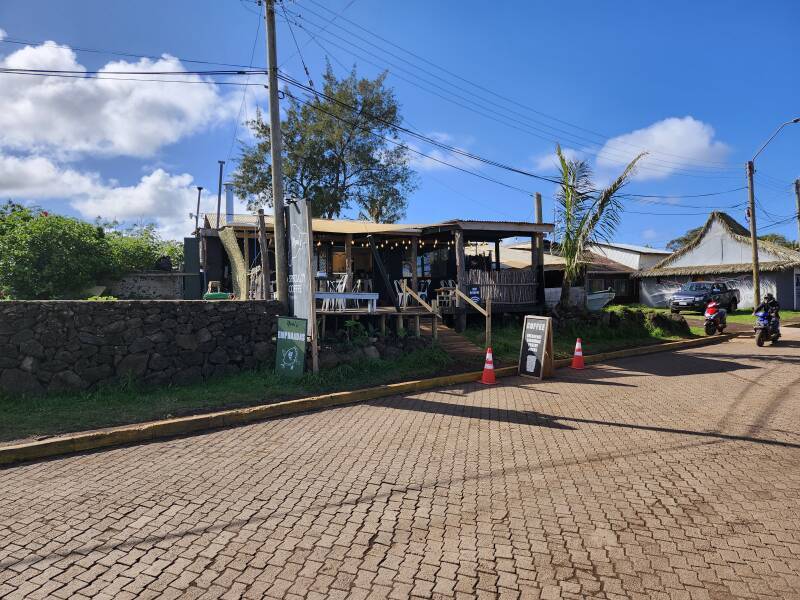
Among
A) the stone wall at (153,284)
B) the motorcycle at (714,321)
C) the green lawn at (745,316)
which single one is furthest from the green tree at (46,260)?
the green lawn at (745,316)

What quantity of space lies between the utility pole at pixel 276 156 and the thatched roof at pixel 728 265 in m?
27.4

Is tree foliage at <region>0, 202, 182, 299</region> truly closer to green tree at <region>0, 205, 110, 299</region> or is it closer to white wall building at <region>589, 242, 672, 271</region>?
green tree at <region>0, 205, 110, 299</region>

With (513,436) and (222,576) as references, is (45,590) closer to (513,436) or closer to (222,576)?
(222,576)

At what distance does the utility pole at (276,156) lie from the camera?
33.1ft

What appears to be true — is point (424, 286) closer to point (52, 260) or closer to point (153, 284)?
point (153, 284)

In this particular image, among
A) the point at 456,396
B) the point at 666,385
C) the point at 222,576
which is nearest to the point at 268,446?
the point at 222,576

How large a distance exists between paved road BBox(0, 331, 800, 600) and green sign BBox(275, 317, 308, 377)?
2015 mm

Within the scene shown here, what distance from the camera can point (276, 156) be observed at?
33.4 feet

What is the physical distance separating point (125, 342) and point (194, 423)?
271 cm

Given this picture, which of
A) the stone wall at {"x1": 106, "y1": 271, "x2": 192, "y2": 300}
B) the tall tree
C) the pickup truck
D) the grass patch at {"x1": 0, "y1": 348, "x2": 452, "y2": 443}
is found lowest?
the grass patch at {"x1": 0, "y1": 348, "x2": 452, "y2": 443}

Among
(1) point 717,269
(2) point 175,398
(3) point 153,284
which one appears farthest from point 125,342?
(1) point 717,269

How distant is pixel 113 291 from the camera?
2033cm

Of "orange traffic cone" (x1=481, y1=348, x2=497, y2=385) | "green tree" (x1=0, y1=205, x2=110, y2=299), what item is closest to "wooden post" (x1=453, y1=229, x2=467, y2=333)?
"orange traffic cone" (x1=481, y1=348, x2=497, y2=385)

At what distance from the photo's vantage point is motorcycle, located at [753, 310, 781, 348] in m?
14.6
